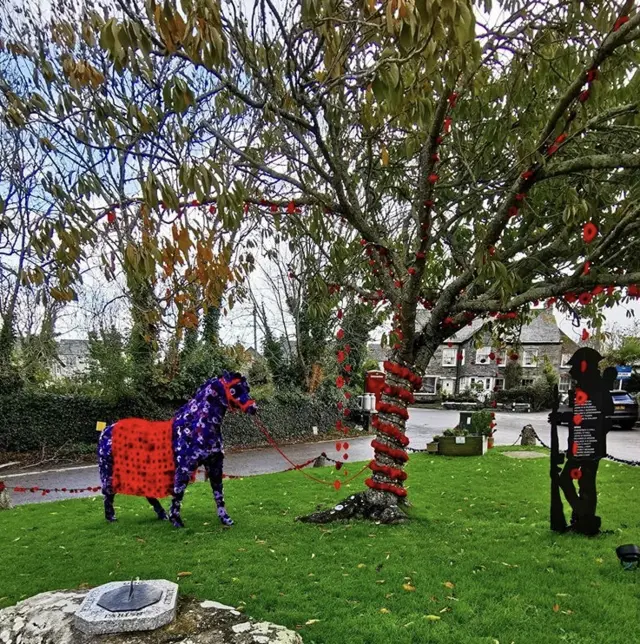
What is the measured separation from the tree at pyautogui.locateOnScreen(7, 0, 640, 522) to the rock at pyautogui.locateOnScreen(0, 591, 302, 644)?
111 inches

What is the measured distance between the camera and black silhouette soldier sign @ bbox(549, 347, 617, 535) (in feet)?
20.4

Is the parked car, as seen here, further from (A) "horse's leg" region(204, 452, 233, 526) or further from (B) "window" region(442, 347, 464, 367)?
(B) "window" region(442, 347, 464, 367)

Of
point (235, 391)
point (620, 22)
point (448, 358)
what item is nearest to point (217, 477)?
point (235, 391)

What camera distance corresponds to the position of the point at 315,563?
17.7ft

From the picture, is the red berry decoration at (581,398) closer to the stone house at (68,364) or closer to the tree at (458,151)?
the tree at (458,151)

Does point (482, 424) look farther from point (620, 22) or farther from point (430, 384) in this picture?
point (430, 384)

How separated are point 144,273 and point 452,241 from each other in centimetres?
548

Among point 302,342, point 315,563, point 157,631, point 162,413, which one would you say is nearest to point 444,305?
point 315,563

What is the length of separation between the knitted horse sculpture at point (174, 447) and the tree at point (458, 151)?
1.88m

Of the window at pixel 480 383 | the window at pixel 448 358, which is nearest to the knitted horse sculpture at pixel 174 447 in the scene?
the window at pixel 480 383

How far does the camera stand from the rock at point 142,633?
319cm

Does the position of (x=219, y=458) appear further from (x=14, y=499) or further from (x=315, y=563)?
(x=14, y=499)

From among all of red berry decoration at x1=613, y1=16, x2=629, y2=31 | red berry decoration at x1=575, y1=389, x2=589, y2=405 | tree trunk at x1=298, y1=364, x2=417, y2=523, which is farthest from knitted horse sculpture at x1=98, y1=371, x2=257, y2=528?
red berry decoration at x1=613, y1=16, x2=629, y2=31

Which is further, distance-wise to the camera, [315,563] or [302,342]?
[302,342]
